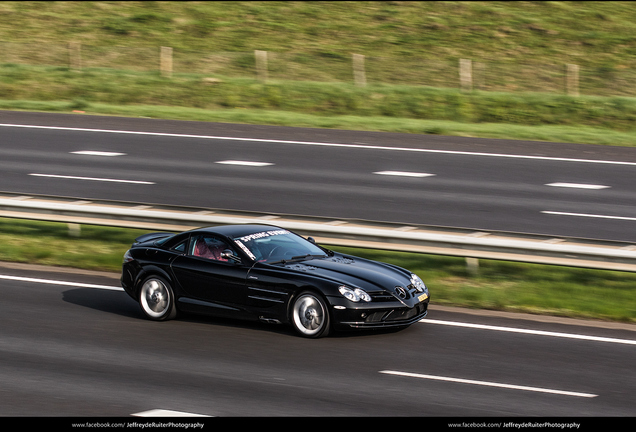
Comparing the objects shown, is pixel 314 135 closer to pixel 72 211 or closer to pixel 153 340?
Answer: pixel 72 211

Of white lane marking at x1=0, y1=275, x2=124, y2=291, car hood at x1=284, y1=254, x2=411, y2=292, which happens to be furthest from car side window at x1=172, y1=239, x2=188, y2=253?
white lane marking at x1=0, y1=275, x2=124, y2=291

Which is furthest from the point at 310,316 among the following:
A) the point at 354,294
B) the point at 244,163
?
the point at 244,163

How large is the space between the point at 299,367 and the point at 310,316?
1.25 m

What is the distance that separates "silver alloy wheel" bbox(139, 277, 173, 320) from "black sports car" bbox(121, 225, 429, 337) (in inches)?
0.5

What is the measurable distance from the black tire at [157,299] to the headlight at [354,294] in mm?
2353

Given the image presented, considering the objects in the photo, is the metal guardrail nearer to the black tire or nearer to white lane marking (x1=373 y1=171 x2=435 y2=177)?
the black tire

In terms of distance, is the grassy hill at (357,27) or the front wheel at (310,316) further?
the grassy hill at (357,27)

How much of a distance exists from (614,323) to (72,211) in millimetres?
8754

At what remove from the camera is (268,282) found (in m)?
10.3

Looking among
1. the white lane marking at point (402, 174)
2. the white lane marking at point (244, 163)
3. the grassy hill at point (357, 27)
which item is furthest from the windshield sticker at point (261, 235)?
the grassy hill at point (357, 27)

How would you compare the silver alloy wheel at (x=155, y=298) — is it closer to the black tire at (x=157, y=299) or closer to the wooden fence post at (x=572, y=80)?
the black tire at (x=157, y=299)

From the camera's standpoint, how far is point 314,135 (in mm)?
25156

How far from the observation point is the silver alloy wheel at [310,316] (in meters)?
9.95
